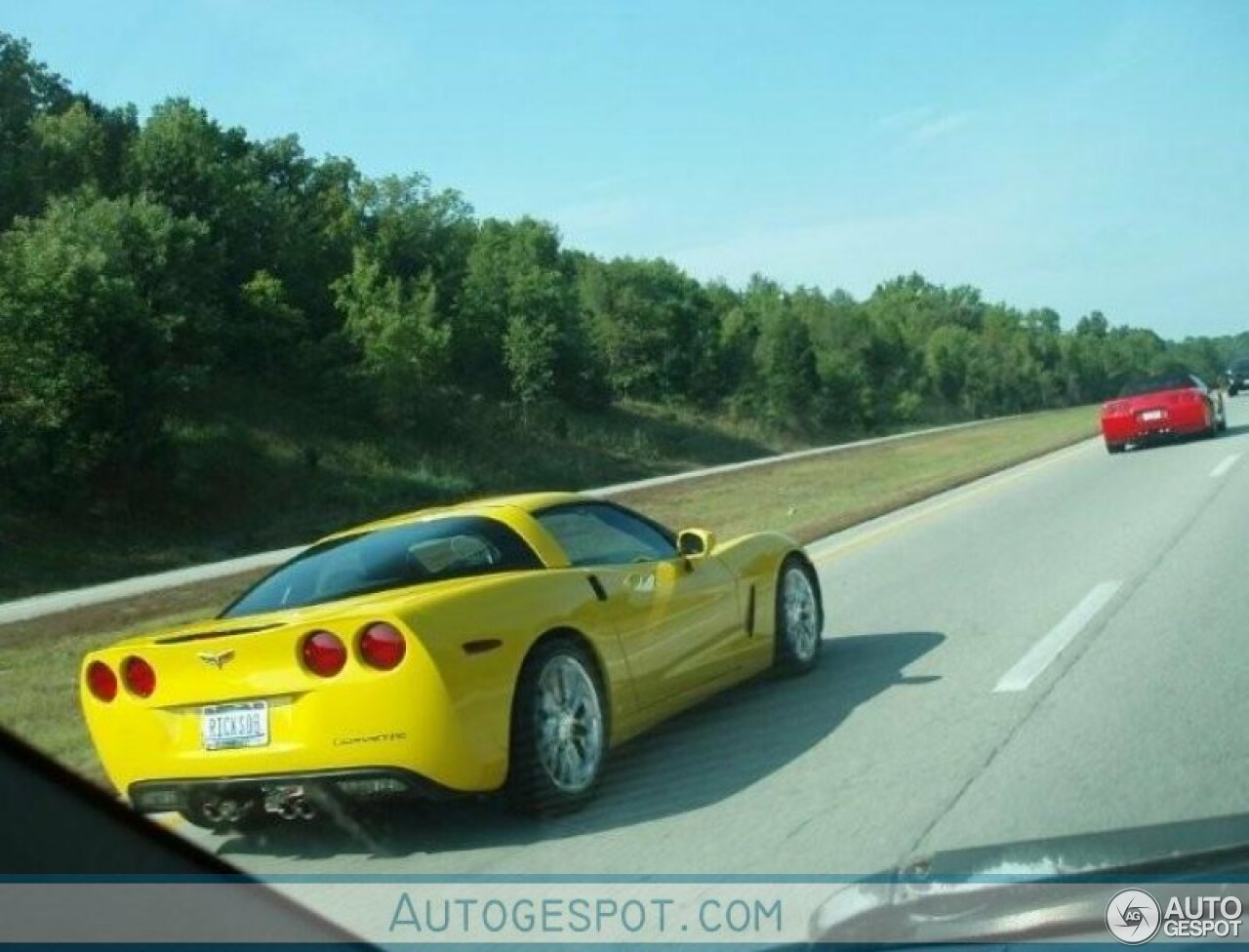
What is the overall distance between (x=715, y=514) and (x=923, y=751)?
1728 centimetres

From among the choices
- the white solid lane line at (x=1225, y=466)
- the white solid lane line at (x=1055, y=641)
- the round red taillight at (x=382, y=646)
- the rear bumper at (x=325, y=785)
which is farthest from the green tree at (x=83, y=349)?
the round red taillight at (x=382, y=646)

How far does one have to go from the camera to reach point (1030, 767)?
637cm

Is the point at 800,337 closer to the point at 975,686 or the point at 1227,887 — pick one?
the point at 975,686

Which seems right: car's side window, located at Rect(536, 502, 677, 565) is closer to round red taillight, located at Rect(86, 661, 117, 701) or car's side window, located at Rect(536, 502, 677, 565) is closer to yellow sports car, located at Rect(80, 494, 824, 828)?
yellow sports car, located at Rect(80, 494, 824, 828)

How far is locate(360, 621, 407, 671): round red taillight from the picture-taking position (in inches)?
227

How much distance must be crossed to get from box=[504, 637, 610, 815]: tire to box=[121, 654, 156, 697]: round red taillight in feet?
4.92

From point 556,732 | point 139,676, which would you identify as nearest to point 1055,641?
point 556,732

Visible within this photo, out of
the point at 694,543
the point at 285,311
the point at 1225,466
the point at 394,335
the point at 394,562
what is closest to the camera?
the point at 394,562

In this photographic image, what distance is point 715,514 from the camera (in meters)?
24.1

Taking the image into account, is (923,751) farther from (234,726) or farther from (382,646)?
(234,726)

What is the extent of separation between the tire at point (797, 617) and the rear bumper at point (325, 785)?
3343 millimetres

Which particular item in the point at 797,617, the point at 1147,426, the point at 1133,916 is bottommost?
the point at 1133,916

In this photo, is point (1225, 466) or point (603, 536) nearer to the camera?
point (603, 536)

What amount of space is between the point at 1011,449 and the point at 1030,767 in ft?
102
